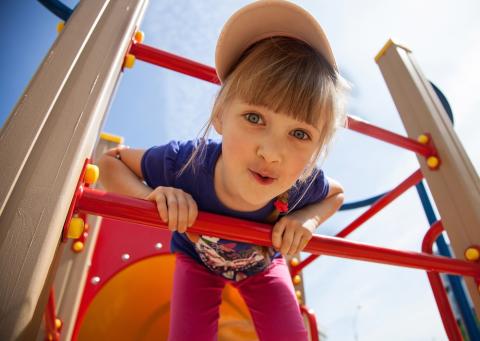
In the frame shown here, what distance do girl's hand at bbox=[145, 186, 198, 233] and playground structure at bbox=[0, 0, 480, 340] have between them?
1cm

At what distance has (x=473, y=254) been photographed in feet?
2.98

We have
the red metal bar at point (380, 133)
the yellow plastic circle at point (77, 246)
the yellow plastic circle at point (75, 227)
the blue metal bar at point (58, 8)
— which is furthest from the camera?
the yellow plastic circle at point (77, 246)

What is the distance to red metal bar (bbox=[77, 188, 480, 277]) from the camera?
0.52 metres

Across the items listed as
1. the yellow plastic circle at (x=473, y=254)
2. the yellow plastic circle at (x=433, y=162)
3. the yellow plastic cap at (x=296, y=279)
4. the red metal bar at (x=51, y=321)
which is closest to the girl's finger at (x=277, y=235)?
the yellow plastic circle at (x=473, y=254)

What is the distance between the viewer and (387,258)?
0.72 metres

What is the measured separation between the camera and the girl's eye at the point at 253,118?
0.70m

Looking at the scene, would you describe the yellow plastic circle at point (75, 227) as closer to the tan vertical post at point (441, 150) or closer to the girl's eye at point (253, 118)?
the girl's eye at point (253, 118)

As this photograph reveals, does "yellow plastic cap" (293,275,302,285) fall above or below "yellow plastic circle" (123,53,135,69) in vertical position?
below

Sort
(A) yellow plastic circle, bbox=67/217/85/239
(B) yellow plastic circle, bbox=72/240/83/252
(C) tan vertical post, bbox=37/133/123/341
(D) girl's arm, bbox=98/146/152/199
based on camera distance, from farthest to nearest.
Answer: (B) yellow plastic circle, bbox=72/240/83/252, (C) tan vertical post, bbox=37/133/123/341, (D) girl's arm, bbox=98/146/152/199, (A) yellow plastic circle, bbox=67/217/85/239

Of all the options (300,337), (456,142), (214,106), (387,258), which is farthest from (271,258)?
(456,142)

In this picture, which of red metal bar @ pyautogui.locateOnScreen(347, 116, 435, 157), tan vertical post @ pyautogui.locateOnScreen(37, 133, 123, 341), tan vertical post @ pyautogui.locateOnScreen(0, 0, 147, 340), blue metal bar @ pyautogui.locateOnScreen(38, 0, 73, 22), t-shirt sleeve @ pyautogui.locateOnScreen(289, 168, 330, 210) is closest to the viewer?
tan vertical post @ pyautogui.locateOnScreen(0, 0, 147, 340)

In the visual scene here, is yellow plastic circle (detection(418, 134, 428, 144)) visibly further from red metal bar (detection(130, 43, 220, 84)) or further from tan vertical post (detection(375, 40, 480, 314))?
red metal bar (detection(130, 43, 220, 84))

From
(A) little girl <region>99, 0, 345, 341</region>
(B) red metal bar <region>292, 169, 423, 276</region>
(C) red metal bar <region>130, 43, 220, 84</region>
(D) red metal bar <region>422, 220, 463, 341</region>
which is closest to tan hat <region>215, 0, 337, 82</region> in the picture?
(A) little girl <region>99, 0, 345, 341</region>

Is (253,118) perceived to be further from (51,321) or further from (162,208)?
(51,321)
